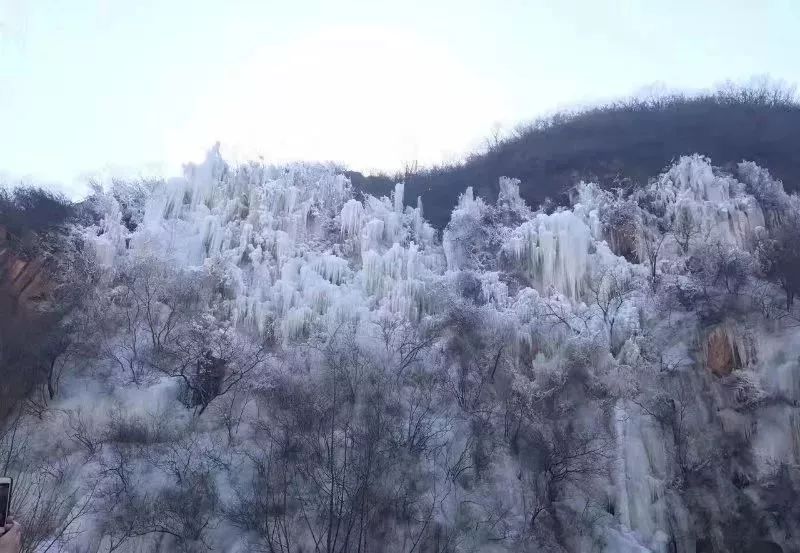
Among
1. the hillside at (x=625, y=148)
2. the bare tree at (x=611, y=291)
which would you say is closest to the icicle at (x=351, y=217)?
the hillside at (x=625, y=148)

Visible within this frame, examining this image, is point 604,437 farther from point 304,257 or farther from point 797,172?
point 797,172

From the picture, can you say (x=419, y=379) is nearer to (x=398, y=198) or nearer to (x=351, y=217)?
(x=351, y=217)

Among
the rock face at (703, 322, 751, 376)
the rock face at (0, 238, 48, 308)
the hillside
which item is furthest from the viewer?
the hillside

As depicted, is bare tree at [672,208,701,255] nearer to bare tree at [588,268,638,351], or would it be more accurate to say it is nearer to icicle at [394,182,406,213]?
bare tree at [588,268,638,351]

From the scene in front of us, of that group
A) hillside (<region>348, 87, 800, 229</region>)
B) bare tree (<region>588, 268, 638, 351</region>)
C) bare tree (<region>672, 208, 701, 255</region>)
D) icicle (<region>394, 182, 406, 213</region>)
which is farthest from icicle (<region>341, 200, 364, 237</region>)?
bare tree (<region>672, 208, 701, 255</region>)

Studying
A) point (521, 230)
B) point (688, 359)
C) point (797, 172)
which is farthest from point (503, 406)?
point (797, 172)

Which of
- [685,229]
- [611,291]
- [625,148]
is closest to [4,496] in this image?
[611,291]

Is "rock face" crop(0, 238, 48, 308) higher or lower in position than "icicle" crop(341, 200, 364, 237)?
lower
